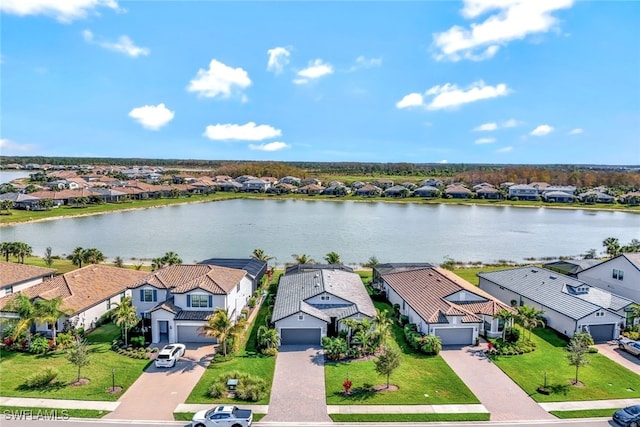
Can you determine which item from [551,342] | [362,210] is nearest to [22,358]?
[551,342]

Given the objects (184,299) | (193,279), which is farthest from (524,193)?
(184,299)

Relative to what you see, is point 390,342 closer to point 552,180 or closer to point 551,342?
point 551,342

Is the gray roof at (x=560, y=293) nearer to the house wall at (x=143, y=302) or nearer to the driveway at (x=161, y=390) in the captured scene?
the driveway at (x=161, y=390)

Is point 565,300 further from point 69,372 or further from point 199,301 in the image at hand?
point 69,372

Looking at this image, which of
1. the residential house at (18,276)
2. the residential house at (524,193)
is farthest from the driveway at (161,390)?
the residential house at (524,193)

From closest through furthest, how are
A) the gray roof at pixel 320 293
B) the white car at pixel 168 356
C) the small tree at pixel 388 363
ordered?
the small tree at pixel 388 363 → the white car at pixel 168 356 → the gray roof at pixel 320 293

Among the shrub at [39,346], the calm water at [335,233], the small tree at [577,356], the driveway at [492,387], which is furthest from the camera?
the calm water at [335,233]

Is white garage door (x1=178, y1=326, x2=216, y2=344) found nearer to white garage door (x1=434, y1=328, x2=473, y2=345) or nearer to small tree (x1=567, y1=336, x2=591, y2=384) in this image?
white garage door (x1=434, y1=328, x2=473, y2=345)
